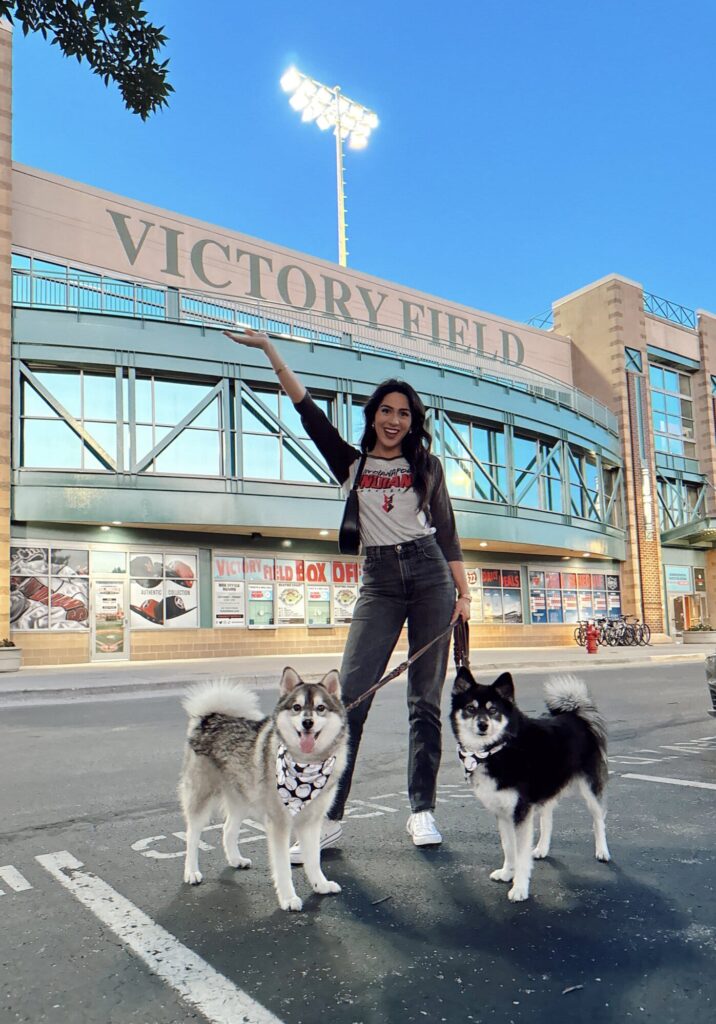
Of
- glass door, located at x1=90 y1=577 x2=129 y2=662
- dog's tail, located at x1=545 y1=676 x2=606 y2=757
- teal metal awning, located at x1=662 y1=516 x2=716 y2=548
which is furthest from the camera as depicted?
teal metal awning, located at x1=662 y1=516 x2=716 y2=548

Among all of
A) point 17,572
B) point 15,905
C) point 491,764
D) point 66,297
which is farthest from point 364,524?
point 66,297

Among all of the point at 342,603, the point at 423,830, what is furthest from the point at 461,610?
the point at 342,603

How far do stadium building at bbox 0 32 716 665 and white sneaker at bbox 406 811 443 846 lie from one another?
19.3 metres

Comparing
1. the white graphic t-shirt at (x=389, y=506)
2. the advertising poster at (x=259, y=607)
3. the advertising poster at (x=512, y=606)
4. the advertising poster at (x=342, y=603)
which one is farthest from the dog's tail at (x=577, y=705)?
the advertising poster at (x=512, y=606)

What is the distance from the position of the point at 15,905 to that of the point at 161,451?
819 inches

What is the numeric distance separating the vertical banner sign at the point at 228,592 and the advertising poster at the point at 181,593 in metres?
0.69

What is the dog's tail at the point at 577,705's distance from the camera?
3961mm

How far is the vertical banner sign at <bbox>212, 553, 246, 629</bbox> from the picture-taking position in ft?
81.3

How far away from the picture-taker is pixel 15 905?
3.40 metres

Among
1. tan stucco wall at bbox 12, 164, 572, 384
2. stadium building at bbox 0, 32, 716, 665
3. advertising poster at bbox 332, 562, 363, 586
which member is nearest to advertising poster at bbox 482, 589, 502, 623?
stadium building at bbox 0, 32, 716, 665

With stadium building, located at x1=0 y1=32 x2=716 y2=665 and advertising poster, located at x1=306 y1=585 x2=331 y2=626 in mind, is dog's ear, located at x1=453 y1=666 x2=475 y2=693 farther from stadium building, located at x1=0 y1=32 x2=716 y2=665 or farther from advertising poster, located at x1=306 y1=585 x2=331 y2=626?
advertising poster, located at x1=306 y1=585 x2=331 y2=626

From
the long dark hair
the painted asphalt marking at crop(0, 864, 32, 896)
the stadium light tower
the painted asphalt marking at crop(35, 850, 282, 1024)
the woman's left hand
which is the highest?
the stadium light tower

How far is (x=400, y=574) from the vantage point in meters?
4.28

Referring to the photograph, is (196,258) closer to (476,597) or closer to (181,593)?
(181,593)
